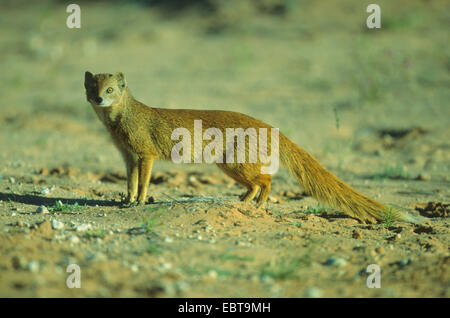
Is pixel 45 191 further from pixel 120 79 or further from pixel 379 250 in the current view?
pixel 379 250

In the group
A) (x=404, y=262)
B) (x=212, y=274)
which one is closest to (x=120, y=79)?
(x=212, y=274)

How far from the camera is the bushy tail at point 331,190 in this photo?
14.1 ft

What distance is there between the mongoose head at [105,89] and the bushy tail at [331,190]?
62.3 inches

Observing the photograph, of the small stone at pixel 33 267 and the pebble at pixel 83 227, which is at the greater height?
the pebble at pixel 83 227

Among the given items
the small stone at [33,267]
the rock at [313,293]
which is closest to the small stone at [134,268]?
the small stone at [33,267]

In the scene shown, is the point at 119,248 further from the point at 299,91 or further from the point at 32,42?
the point at 32,42

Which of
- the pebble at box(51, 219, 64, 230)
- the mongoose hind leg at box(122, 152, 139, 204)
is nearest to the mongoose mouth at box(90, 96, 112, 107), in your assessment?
the mongoose hind leg at box(122, 152, 139, 204)

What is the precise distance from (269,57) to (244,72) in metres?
0.88

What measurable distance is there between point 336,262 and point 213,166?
3.50m

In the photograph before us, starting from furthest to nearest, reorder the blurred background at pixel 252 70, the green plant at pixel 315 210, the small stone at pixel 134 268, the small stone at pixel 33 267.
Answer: the blurred background at pixel 252 70
the green plant at pixel 315 210
the small stone at pixel 134 268
the small stone at pixel 33 267

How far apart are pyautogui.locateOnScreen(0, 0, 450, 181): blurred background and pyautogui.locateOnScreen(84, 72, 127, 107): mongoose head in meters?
1.93

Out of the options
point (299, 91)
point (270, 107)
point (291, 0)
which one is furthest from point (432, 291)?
point (291, 0)

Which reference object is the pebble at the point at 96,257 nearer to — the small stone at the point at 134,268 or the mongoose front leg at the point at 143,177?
the small stone at the point at 134,268
